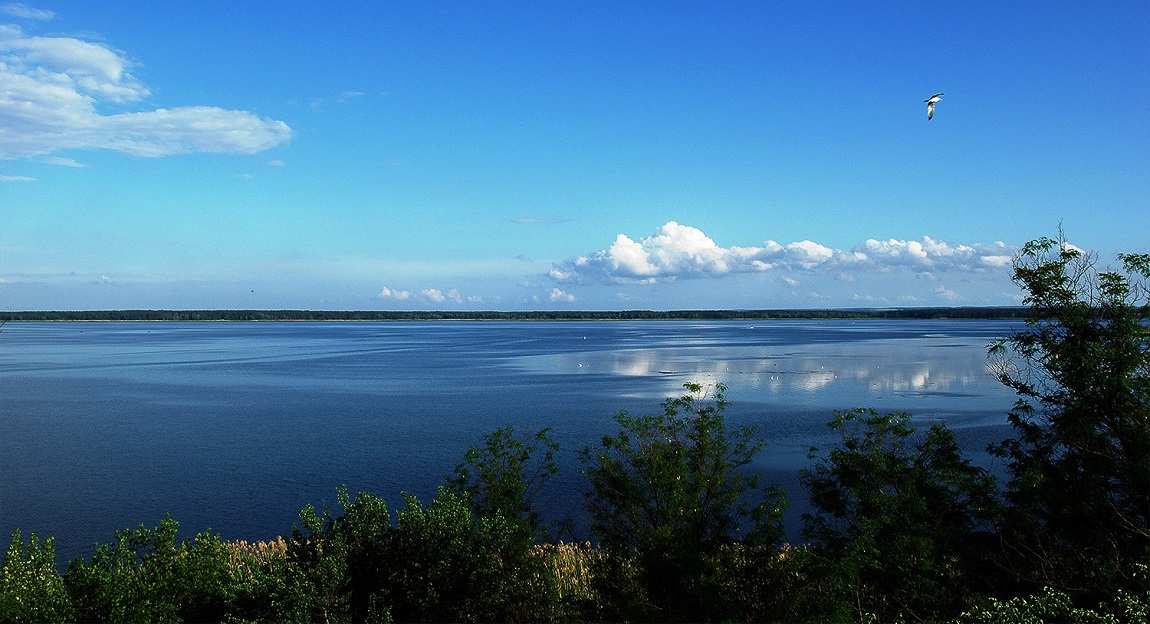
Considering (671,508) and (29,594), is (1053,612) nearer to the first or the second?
(671,508)

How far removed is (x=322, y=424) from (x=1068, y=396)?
112 ft

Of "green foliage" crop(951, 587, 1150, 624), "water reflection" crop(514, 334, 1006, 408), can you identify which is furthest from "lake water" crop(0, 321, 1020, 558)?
"green foliage" crop(951, 587, 1150, 624)

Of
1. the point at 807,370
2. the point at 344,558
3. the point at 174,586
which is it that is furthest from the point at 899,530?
the point at 807,370

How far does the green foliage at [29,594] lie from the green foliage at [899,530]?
9624 millimetres

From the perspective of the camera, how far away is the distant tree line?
35.4 feet

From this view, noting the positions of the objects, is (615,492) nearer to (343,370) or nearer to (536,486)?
(536,486)

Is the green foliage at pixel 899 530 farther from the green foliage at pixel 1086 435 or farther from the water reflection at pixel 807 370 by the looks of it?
the water reflection at pixel 807 370

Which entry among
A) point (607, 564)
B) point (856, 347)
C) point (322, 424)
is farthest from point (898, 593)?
point (856, 347)

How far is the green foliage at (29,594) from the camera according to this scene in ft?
31.9

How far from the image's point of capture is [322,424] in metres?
42.9

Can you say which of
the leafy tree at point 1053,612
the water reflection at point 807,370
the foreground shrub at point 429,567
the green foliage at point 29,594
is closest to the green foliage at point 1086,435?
the leafy tree at point 1053,612

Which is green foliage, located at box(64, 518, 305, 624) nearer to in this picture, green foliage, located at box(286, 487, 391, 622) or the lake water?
green foliage, located at box(286, 487, 391, 622)

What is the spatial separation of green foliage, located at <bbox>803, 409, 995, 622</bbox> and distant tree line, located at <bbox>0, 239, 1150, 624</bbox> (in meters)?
0.05

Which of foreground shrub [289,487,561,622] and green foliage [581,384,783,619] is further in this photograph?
green foliage [581,384,783,619]
